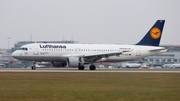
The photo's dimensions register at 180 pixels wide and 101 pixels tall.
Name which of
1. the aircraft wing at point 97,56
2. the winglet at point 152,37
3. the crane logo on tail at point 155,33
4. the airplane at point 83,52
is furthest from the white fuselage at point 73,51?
the crane logo on tail at point 155,33

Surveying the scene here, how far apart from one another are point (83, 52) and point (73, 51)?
177cm

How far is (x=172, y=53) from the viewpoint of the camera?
17325 centimetres

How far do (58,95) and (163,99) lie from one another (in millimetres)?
6165

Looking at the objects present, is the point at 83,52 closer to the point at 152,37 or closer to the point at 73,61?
the point at 73,61

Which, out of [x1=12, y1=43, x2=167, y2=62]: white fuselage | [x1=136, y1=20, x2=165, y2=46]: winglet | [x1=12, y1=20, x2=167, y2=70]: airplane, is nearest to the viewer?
[x1=12, y1=20, x2=167, y2=70]: airplane

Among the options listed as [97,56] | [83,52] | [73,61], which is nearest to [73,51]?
[83,52]

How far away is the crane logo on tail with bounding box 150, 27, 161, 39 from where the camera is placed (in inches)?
2862

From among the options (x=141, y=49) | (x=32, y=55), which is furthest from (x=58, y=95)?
(x=141, y=49)

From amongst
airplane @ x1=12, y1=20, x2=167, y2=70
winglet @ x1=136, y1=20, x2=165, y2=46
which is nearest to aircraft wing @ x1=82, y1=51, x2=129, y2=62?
airplane @ x1=12, y1=20, x2=167, y2=70

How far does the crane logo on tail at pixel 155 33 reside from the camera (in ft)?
238

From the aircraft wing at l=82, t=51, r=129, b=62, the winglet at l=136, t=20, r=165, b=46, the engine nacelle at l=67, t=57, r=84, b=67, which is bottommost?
the engine nacelle at l=67, t=57, r=84, b=67

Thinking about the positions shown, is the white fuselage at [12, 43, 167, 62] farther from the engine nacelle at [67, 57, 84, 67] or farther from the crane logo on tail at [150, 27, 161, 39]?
the crane logo on tail at [150, 27, 161, 39]

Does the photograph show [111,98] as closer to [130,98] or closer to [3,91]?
[130,98]

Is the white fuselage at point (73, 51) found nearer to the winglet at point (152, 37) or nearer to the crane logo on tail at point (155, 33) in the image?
the winglet at point (152, 37)
